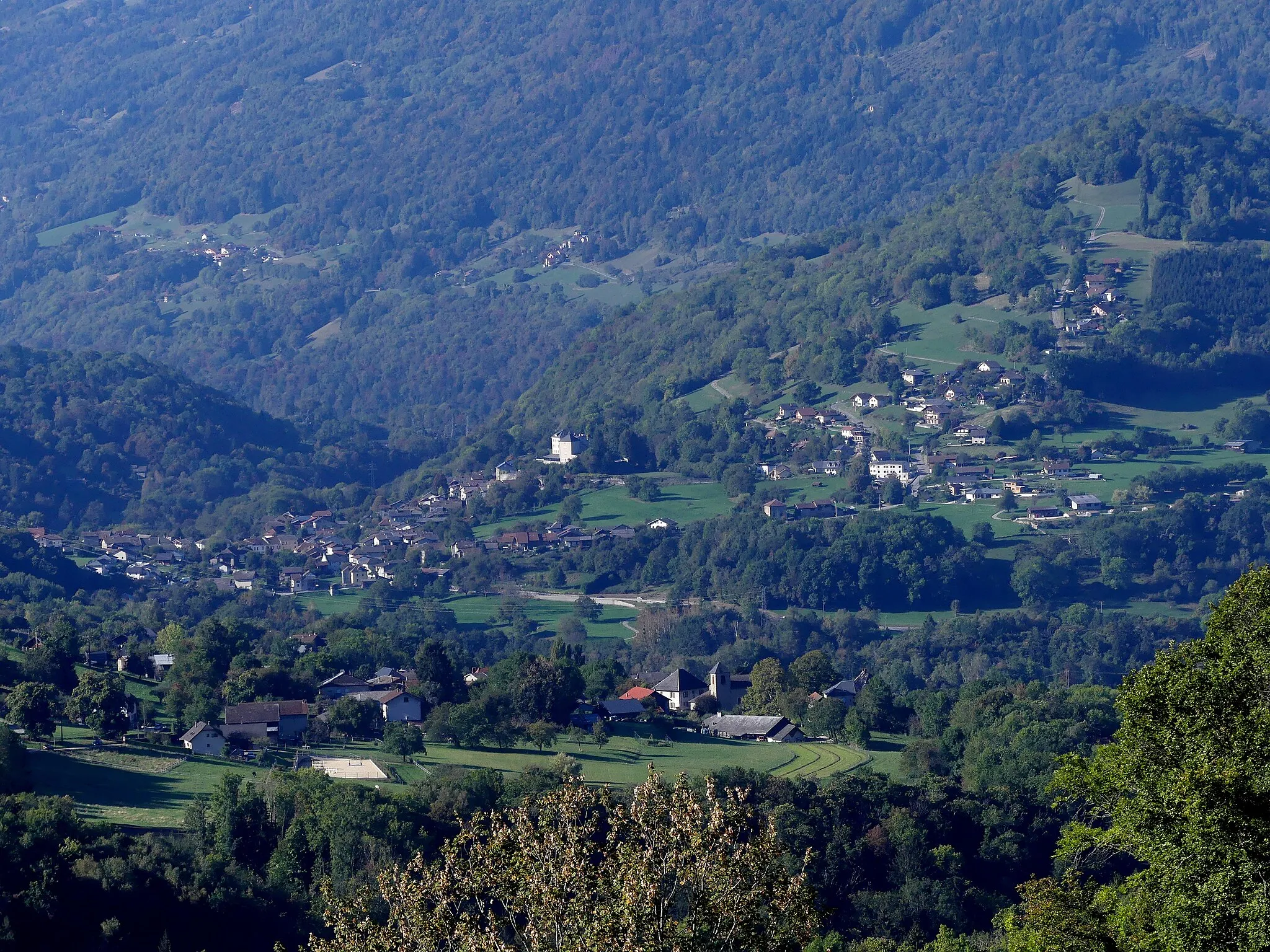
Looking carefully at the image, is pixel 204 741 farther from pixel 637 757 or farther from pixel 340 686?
pixel 637 757

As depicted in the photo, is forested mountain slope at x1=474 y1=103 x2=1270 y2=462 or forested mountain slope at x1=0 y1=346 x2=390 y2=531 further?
forested mountain slope at x1=0 y1=346 x2=390 y2=531

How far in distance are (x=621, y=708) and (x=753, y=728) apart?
4038 millimetres

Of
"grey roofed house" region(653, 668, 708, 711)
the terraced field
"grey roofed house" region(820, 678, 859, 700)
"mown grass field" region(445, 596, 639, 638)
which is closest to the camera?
the terraced field

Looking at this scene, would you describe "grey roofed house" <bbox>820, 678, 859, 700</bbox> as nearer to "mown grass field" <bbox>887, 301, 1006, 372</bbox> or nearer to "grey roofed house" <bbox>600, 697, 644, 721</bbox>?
"grey roofed house" <bbox>600, 697, 644, 721</bbox>

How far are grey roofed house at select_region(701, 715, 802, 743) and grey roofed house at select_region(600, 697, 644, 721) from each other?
2.05 meters

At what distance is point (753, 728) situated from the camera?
5859cm

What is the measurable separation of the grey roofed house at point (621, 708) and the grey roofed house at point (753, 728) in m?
2.05

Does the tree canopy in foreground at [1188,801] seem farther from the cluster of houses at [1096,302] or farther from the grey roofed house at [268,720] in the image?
the cluster of houses at [1096,302]

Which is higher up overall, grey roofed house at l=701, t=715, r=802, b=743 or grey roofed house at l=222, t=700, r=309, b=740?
grey roofed house at l=222, t=700, r=309, b=740

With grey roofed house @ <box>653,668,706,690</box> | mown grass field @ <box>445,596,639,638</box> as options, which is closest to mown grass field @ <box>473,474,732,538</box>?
mown grass field @ <box>445,596,639,638</box>

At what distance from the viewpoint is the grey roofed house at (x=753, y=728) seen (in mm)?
58094

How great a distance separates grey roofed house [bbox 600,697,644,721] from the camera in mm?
58531

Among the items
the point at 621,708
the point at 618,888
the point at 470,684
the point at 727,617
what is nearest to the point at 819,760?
the point at 621,708

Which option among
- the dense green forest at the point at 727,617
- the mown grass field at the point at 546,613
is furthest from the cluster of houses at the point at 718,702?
the mown grass field at the point at 546,613
